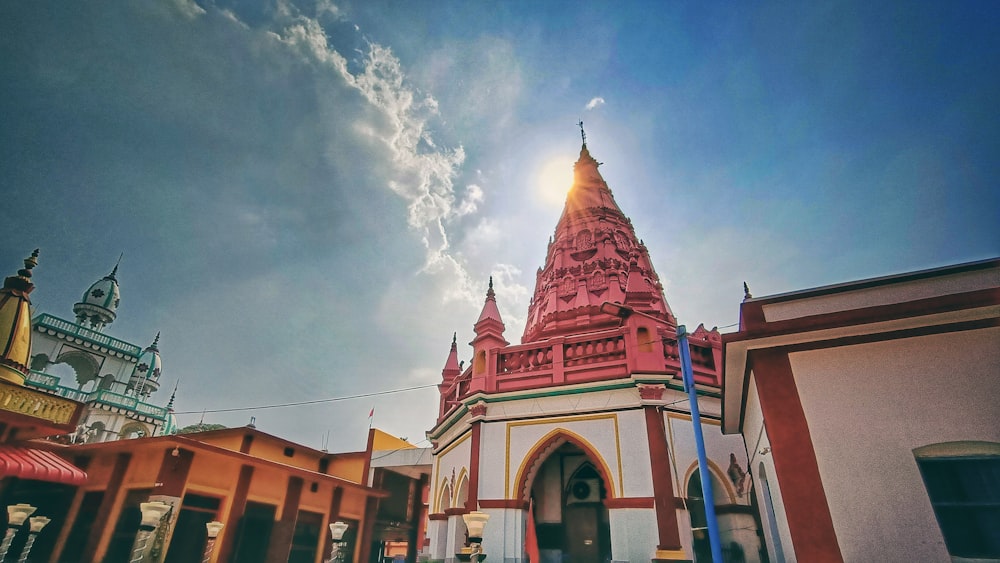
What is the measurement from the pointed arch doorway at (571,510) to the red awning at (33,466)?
11817 millimetres

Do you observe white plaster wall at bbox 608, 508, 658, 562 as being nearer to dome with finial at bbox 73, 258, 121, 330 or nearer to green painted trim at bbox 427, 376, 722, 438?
green painted trim at bbox 427, 376, 722, 438

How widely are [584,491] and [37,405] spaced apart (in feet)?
45.0

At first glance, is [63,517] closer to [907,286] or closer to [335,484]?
[335,484]

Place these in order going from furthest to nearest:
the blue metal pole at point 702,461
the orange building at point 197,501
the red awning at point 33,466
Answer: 1. the orange building at point 197,501
2. the red awning at point 33,466
3. the blue metal pole at point 702,461

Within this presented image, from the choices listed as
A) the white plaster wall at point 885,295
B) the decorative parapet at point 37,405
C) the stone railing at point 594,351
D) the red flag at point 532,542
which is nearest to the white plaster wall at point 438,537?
the red flag at point 532,542

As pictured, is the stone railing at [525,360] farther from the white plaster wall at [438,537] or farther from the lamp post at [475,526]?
the white plaster wall at [438,537]

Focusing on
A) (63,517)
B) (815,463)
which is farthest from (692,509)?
(63,517)

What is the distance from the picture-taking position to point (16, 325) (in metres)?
10.8

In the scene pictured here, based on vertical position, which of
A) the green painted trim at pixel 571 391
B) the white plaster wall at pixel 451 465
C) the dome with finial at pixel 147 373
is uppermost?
the dome with finial at pixel 147 373

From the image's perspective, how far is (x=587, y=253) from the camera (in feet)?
65.3

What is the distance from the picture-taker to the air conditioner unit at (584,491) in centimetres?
1469

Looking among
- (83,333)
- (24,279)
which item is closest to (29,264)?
(24,279)

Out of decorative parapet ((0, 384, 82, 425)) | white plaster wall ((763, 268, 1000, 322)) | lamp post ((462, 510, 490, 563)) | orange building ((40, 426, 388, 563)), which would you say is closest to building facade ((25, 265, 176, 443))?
orange building ((40, 426, 388, 563))

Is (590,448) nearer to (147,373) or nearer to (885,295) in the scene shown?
(885,295)
